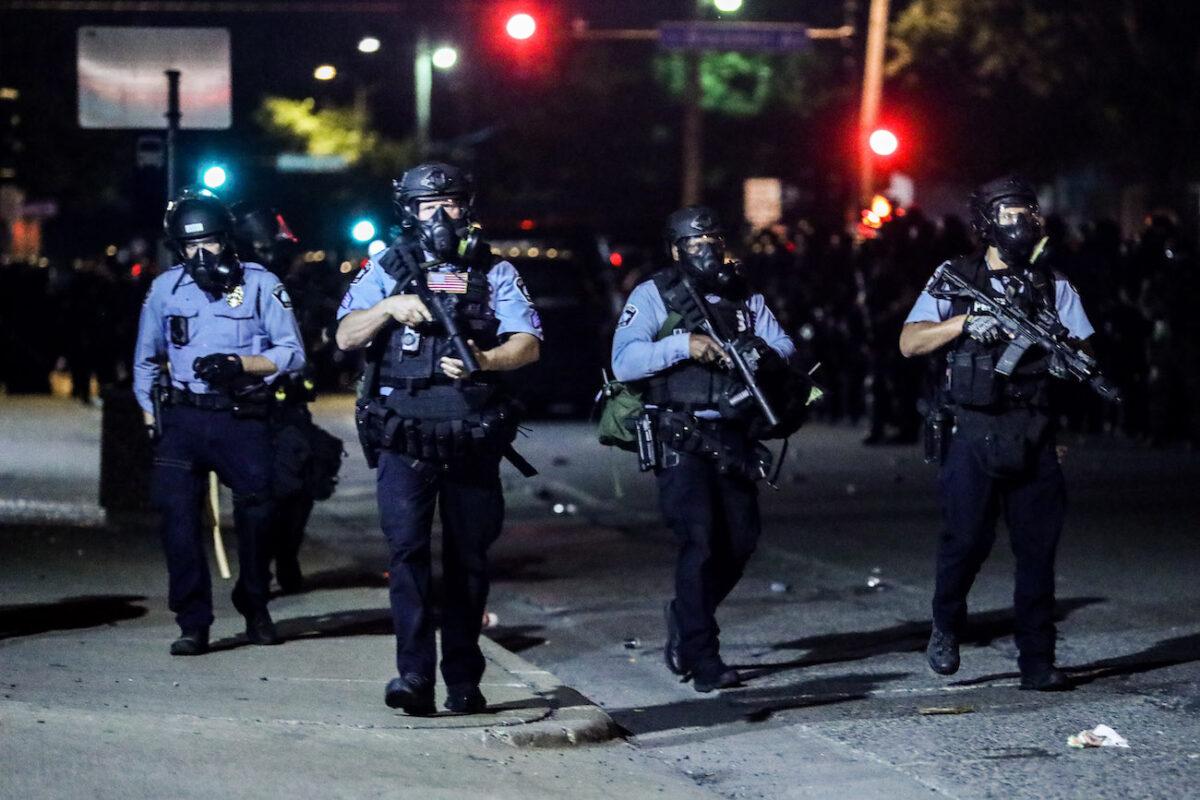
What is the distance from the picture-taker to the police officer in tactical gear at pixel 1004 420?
8.15 metres

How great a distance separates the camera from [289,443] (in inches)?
376

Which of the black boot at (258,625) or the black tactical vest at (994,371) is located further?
the black boot at (258,625)

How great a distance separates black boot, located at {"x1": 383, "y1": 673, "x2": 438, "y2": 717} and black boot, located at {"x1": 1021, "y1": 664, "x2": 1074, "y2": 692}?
233 cm

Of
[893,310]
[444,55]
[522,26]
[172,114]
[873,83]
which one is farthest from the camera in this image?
[444,55]

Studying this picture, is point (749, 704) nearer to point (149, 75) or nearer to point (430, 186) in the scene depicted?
point (430, 186)

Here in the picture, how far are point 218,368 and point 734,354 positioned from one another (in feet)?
6.77

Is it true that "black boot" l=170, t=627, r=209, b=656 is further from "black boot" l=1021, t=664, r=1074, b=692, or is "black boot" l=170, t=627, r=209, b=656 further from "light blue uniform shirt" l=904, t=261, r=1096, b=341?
"black boot" l=1021, t=664, r=1074, b=692

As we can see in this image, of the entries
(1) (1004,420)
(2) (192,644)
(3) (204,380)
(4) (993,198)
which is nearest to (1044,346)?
(1) (1004,420)

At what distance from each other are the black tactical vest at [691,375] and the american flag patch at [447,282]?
122 centimetres

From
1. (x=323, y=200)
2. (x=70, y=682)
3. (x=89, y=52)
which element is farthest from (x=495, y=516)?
(x=323, y=200)

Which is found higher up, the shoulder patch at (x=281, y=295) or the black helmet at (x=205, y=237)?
the black helmet at (x=205, y=237)

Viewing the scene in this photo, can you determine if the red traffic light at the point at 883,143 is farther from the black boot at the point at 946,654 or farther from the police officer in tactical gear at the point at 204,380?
the black boot at the point at 946,654

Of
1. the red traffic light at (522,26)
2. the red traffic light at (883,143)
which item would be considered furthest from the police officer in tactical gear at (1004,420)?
the red traffic light at (522,26)

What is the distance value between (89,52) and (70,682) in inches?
271
